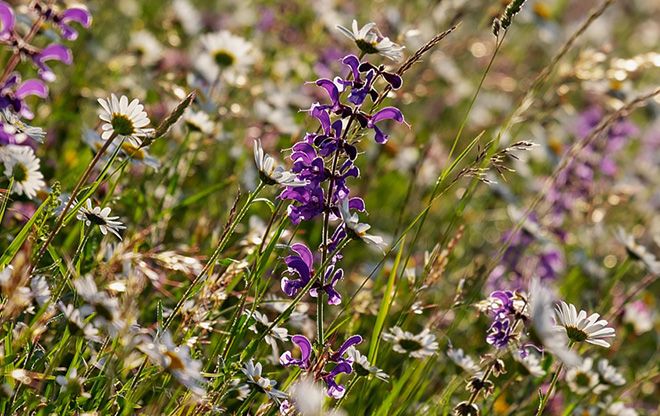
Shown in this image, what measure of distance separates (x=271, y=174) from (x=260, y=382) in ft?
1.43

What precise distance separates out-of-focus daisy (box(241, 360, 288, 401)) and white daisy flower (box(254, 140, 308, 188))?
1.29ft

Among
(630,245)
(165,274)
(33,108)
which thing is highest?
(630,245)

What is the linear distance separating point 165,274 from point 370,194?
6.23 feet

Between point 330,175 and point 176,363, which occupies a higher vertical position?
point 330,175

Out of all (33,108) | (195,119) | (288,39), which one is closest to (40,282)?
(195,119)

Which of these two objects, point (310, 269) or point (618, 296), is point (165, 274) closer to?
point (310, 269)

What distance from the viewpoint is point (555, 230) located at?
4117 millimetres

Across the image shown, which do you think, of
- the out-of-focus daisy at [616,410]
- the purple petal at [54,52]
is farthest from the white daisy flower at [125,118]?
the out-of-focus daisy at [616,410]

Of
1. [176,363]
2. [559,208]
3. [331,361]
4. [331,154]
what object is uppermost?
[559,208]

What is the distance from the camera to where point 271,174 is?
6.07ft

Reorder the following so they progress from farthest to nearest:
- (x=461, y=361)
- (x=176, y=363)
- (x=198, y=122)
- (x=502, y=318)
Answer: (x=198, y=122), (x=461, y=361), (x=502, y=318), (x=176, y=363)

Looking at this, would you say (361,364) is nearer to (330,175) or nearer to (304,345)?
(304,345)

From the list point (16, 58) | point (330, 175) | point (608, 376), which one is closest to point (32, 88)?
point (16, 58)

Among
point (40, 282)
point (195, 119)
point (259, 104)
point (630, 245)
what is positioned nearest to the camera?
point (40, 282)
